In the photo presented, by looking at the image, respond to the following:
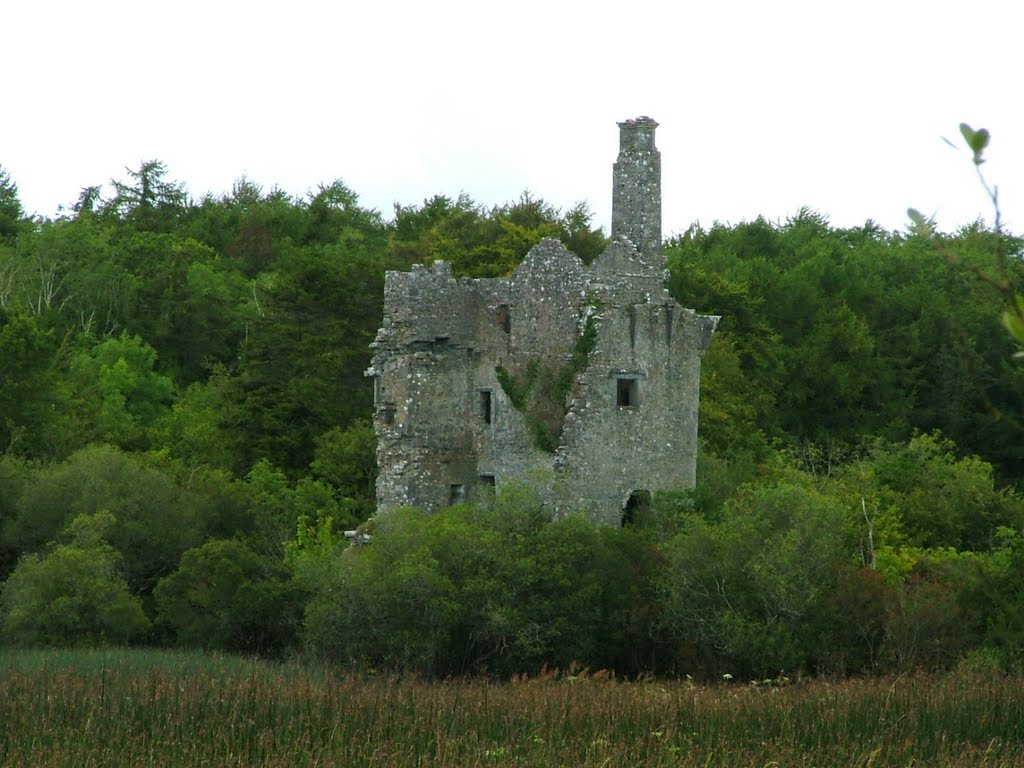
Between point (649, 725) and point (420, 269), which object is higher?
point (420, 269)

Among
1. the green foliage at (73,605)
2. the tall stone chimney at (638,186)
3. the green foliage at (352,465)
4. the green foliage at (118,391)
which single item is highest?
the tall stone chimney at (638,186)

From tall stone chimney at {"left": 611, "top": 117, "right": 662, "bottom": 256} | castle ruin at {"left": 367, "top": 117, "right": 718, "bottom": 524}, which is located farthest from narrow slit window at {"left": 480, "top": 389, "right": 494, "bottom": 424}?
tall stone chimney at {"left": 611, "top": 117, "right": 662, "bottom": 256}

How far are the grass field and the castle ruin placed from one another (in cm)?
435

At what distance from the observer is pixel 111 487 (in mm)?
34344

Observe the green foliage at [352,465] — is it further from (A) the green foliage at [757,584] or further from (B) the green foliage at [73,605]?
(A) the green foliage at [757,584]

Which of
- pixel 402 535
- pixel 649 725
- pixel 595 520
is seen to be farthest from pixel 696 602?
pixel 649 725

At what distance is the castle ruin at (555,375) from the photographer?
93.1 ft

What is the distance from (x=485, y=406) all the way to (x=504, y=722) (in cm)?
874

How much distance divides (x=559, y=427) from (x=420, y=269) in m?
3.49

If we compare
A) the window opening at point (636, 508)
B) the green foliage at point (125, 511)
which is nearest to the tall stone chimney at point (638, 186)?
the window opening at point (636, 508)

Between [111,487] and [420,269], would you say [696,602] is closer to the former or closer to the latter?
[420,269]

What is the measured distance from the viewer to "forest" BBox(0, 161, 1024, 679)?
27.7m

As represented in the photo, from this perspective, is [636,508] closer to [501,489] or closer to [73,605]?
[501,489]

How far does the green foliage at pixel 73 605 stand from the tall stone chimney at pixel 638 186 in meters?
9.92
